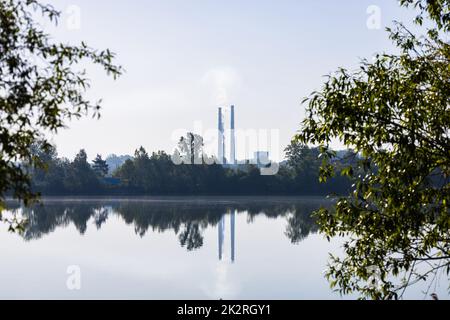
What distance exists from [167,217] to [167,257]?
1581 centimetres

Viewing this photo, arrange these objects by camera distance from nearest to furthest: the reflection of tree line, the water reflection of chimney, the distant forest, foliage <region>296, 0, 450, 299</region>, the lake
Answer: foliage <region>296, 0, 450, 299</region>
the lake
the water reflection of chimney
the reflection of tree line
the distant forest

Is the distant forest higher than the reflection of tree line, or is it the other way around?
the distant forest

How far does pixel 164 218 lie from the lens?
4016 centimetres

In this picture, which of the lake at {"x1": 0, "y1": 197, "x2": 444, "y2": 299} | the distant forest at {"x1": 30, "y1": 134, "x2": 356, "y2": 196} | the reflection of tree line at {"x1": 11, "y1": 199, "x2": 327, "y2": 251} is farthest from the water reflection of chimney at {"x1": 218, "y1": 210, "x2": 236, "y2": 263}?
the distant forest at {"x1": 30, "y1": 134, "x2": 356, "y2": 196}

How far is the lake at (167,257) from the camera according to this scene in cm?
1834

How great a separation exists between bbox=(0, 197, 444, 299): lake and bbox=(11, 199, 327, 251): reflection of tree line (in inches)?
3.0

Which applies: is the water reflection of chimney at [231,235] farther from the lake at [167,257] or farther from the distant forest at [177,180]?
the distant forest at [177,180]

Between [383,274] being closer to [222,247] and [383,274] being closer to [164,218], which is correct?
[222,247]

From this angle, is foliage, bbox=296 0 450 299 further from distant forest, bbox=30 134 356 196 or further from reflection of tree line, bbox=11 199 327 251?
distant forest, bbox=30 134 356 196

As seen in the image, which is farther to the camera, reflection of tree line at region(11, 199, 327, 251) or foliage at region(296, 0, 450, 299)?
reflection of tree line at region(11, 199, 327, 251)

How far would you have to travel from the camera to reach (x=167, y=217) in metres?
40.7

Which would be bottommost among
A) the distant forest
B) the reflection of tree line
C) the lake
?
the lake

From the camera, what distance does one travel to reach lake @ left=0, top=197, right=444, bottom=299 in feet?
60.2

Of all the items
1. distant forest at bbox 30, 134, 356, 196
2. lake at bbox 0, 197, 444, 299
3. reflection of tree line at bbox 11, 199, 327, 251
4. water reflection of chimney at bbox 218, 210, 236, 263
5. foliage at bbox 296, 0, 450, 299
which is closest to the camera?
foliage at bbox 296, 0, 450, 299
